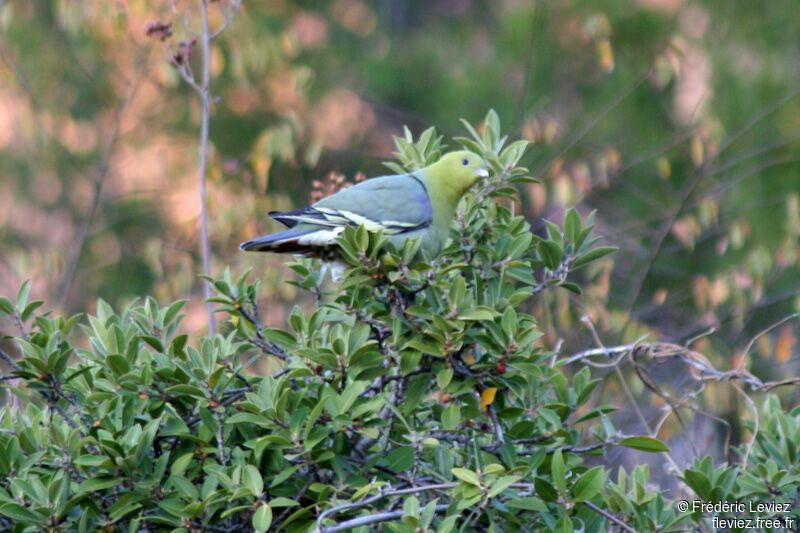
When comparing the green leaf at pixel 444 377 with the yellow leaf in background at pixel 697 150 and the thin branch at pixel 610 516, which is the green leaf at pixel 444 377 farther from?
the yellow leaf in background at pixel 697 150

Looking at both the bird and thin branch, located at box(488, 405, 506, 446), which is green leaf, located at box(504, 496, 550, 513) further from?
the bird

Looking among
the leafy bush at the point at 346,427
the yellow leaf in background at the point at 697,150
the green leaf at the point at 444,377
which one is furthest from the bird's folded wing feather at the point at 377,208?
the yellow leaf in background at the point at 697,150

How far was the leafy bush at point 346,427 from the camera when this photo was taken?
198cm

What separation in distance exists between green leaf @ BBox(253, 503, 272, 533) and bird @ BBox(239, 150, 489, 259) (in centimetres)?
109

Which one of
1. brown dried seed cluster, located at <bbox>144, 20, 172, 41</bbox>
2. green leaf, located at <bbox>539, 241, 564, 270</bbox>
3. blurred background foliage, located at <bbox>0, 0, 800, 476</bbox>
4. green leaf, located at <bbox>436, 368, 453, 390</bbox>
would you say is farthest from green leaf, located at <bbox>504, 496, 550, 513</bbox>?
brown dried seed cluster, located at <bbox>144, 20, 172, 41</bbox>

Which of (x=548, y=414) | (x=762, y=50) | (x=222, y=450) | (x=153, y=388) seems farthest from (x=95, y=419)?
(x=762, y=50)

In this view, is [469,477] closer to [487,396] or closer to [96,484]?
[487,396]

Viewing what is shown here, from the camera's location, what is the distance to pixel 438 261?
2.29m

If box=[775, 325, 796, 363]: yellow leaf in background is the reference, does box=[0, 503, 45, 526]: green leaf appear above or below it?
above

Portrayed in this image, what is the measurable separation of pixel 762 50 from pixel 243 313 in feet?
16.1

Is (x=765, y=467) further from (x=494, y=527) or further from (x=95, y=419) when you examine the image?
(x=95, y=419)

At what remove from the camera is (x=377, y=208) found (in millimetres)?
3027

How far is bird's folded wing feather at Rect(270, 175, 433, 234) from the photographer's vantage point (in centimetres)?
297

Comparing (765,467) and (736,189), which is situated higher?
(736,189)
